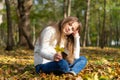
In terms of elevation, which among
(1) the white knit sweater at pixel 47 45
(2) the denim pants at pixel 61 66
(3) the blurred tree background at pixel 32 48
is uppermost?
(1) the white knit sweater at pixel 47 45

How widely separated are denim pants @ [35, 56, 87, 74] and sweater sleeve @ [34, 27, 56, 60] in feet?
0.72

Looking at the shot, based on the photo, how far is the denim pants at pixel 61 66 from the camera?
248 inches

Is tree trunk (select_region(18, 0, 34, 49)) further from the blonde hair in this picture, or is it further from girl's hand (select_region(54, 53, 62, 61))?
girl's hand (select_region(54, 53, 62, 61))

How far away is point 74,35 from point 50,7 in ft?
117

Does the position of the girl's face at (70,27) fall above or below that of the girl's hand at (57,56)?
above

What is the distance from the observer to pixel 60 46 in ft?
21.7

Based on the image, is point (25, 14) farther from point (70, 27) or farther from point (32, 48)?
point (70, 27)

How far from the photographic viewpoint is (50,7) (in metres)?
42.2

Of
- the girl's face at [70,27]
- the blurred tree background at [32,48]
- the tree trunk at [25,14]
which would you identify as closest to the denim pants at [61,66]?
the blurred tree background at [32,48]

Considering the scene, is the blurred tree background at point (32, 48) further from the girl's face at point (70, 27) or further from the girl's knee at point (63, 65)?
the girl's face at point (70, 27)

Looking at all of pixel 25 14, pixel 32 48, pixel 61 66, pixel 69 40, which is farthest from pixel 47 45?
pixel 25 14

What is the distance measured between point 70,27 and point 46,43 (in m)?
0.56

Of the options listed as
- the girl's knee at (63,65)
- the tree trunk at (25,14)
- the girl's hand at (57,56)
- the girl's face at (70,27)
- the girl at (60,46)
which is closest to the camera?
the girl's hand at (57,56)

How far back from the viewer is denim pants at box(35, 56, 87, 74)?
630 cm
